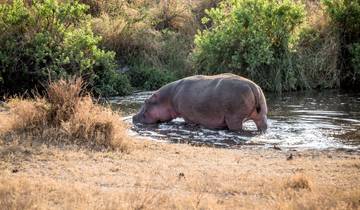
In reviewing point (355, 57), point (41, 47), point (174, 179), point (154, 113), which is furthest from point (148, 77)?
point (174, 179)

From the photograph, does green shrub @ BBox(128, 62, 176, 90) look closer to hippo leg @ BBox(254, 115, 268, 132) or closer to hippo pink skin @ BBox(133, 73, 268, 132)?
hippo pink skin @ BBox(133, 73, 268, 132)

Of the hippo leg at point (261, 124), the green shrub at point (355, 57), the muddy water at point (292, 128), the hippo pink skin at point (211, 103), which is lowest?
the muddy water at point (292, 128)

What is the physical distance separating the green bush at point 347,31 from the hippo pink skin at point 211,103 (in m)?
7.18

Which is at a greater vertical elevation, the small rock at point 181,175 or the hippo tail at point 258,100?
the hippo tail at point 258,100

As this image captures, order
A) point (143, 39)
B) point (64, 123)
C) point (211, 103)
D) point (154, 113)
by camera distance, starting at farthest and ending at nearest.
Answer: point (143, 39) → point (154, 113) → point (211, 103) → point (64, 123)

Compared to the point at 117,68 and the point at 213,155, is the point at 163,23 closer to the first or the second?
the point at 117,68

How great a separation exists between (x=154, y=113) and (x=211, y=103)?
1.75 m

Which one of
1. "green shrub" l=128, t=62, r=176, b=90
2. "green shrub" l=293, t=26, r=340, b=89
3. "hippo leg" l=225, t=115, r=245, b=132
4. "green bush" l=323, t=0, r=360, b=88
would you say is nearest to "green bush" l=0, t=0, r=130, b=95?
"green shrub" l=128, t=62, r=176, b=90

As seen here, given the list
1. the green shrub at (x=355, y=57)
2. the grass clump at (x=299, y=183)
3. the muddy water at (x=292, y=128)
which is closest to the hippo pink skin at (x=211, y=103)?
the muddy water at (x=292, y=128)

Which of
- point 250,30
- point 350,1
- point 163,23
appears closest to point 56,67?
point 250,30

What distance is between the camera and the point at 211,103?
37.9 feet

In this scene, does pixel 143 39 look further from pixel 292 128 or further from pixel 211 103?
pixel 292 128

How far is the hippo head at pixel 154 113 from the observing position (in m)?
12.8

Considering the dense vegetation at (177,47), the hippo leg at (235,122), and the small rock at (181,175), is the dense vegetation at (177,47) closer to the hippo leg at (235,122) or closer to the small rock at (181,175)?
the hippo leg at (235,122)
